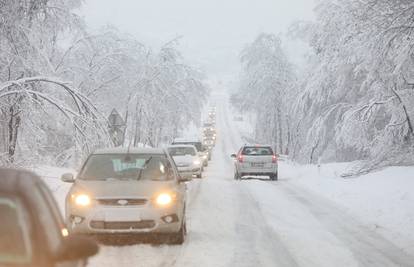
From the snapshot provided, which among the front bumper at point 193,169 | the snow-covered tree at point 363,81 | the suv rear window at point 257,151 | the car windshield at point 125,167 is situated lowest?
the front bumper at point 193,169

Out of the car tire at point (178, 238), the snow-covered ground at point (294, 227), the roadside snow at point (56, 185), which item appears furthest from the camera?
the roadside snow at point (56, 185)

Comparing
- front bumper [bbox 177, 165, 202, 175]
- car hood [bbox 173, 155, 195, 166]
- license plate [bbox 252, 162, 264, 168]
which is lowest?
front bumper [bbox 177, 165, 202, 175]

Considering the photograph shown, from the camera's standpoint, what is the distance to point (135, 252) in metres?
9.90

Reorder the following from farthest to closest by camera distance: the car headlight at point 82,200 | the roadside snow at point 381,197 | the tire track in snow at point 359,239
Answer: the roadside snow at point 381,197
the car headlight at point 82,200
the tire track in snow at point 359,239

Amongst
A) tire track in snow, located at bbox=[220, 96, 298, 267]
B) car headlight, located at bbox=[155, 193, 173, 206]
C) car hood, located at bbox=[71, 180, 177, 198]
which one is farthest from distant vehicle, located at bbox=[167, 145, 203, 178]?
car headlight, located at bbox=[155, 193, 173, 206]

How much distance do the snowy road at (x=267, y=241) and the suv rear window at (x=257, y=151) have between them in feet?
35.3

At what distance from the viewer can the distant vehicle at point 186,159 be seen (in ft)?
98.6

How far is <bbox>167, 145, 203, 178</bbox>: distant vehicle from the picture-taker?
30062 mm

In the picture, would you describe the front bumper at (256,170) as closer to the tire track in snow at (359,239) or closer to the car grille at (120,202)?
the tire track in snow at (359,239)

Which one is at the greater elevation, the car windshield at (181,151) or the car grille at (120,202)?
the car grille at (120,202)

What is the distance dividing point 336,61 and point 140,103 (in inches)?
787

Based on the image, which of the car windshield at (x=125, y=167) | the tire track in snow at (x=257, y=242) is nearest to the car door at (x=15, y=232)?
the tire track in snow at (x=257, y=242)

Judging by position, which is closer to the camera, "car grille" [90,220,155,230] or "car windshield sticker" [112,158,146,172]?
"car grille" [90,220,155,230]

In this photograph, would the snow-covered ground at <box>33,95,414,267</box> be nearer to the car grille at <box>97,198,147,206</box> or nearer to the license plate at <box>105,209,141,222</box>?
the license plate at <box>105,209,141,222</box>
